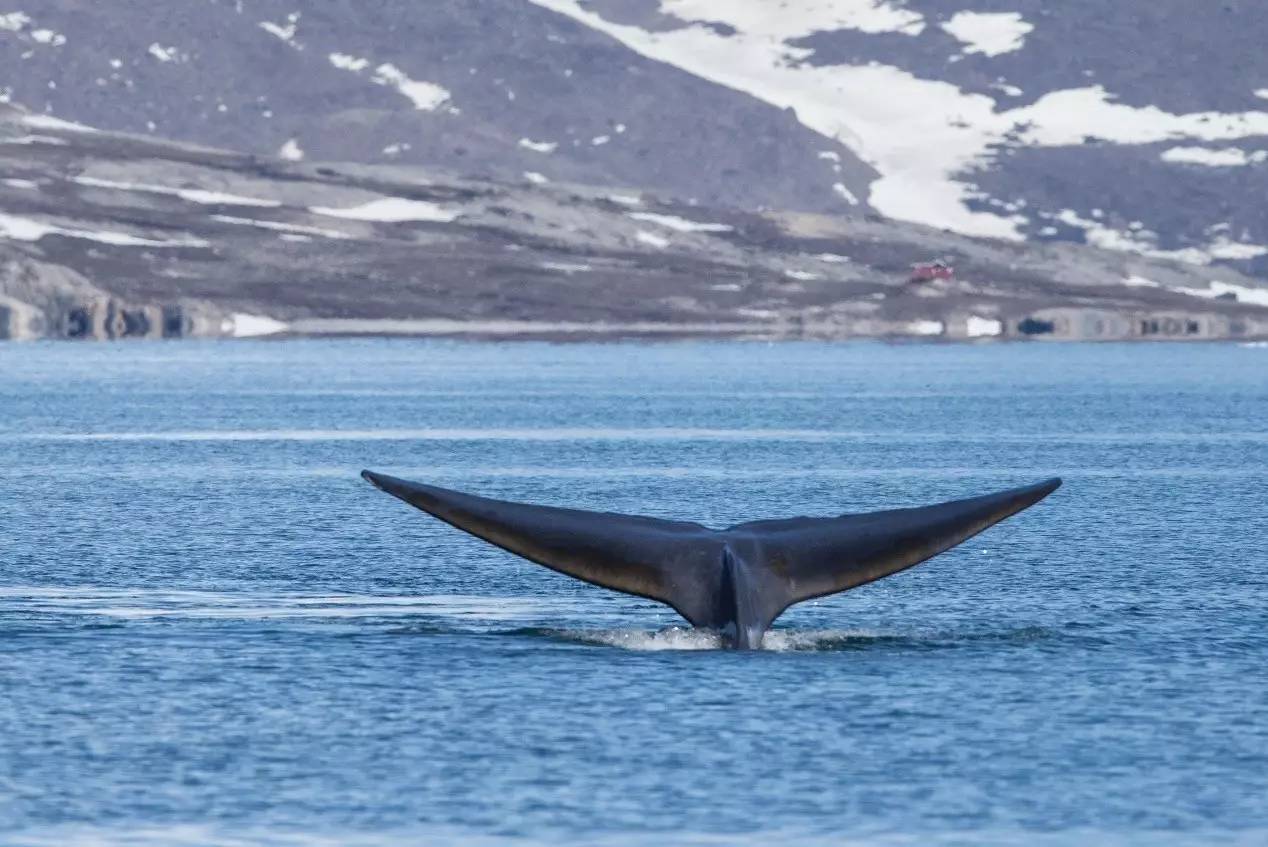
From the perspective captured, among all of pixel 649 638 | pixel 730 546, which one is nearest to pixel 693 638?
pixel 649 638

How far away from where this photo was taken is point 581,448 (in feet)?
255

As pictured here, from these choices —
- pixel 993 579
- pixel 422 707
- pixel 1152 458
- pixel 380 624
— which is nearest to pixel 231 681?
pixel 422 707

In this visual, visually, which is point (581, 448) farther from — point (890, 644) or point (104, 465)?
point (890, 644)

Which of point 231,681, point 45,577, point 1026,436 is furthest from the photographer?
point 1026,436

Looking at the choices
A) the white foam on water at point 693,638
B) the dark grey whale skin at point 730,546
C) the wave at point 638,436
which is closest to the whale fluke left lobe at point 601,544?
the dark grey whale skin at point 730,546

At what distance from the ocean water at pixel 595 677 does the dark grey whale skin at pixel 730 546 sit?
93cm

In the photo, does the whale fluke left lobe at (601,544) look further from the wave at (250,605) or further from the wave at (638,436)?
the wave at (638,436)

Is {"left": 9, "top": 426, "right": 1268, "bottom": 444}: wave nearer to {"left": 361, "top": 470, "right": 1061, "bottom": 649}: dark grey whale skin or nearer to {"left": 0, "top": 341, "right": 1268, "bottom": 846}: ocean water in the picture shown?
{"left": 0, "top": 341, "right": 1268, "bottom": 846}: ocean water

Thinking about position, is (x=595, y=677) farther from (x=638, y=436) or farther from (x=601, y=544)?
(x=638, y=436)

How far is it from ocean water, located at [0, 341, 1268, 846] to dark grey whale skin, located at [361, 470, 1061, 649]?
93 centimetres

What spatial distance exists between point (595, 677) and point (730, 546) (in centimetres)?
209

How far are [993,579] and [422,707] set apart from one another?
1505 cm

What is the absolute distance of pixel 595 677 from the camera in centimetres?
2752

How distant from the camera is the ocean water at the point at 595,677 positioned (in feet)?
69.1
